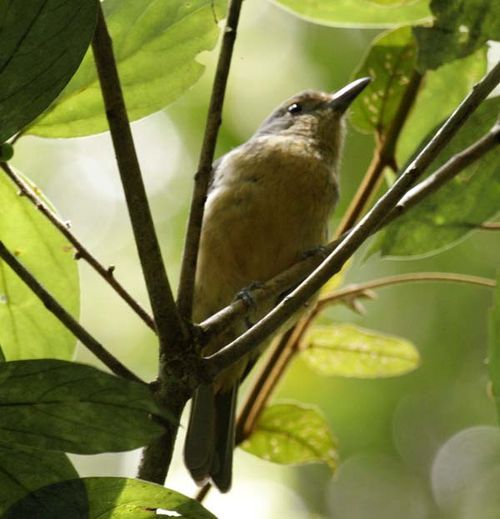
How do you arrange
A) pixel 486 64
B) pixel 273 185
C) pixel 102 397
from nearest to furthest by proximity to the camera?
pixel 102 397, pixel 486 64, pixel 273 185

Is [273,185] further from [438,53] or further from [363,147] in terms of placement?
[363,147]

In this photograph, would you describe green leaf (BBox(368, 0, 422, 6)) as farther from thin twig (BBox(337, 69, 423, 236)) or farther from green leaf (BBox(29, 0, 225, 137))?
green leaf (BBox(29, 0, 225, 137))

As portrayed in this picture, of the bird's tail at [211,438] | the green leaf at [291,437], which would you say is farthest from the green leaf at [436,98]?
the bird's tail at [211,438]

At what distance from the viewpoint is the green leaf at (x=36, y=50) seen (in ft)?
4.57

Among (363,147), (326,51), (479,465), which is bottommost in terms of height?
(479,465)

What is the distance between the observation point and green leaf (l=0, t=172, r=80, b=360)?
1953mm

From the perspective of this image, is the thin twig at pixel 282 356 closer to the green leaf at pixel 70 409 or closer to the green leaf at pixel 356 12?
the green leaf at pixel 356 12

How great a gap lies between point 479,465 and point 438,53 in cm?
539

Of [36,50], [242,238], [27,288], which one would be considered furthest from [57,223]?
[242,238]

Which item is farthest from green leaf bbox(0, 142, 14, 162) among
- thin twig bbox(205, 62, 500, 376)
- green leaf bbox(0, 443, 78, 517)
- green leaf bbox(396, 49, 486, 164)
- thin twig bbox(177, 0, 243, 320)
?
green leaf bbox(396, 49, 486, 164)

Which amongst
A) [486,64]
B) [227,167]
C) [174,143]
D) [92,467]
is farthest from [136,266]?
[486,64]

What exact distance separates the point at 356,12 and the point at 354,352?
942 mm

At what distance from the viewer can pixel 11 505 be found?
1324 mm

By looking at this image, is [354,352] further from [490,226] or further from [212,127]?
[212,127]
